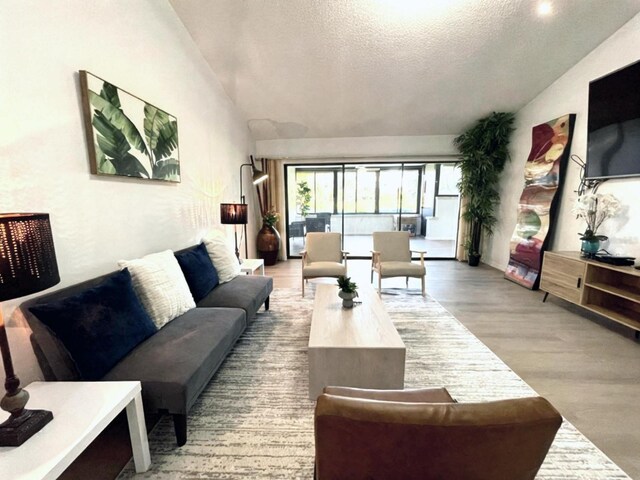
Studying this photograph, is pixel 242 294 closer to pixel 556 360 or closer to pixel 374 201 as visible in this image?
pixel 556 360

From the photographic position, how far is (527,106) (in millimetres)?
4676

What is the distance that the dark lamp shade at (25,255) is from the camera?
975 millimetres

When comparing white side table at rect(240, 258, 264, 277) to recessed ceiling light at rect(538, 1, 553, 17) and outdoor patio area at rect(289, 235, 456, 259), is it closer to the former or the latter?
outdoor patio area at rect(289, 235, 456, 259)

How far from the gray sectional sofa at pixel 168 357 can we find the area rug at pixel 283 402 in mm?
212

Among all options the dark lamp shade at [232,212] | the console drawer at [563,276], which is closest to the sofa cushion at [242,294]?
the dark lamp shade at [232,212]

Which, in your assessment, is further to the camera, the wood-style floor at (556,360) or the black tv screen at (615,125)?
the black tv screen at (615,125)

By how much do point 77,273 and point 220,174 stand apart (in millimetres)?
2561

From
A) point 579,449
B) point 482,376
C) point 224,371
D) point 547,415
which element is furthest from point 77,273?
point 579,449

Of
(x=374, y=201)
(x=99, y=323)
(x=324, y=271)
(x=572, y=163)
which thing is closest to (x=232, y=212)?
(x=324, y=271)

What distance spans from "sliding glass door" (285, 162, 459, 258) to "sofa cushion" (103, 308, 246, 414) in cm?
443

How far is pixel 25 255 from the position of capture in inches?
40.5

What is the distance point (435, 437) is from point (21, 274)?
4.68 ft

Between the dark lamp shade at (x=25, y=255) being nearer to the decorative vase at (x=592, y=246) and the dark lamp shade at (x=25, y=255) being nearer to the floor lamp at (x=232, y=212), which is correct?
the floor lamp at (x=232, y=212)

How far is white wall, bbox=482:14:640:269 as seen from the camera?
3.05 m
